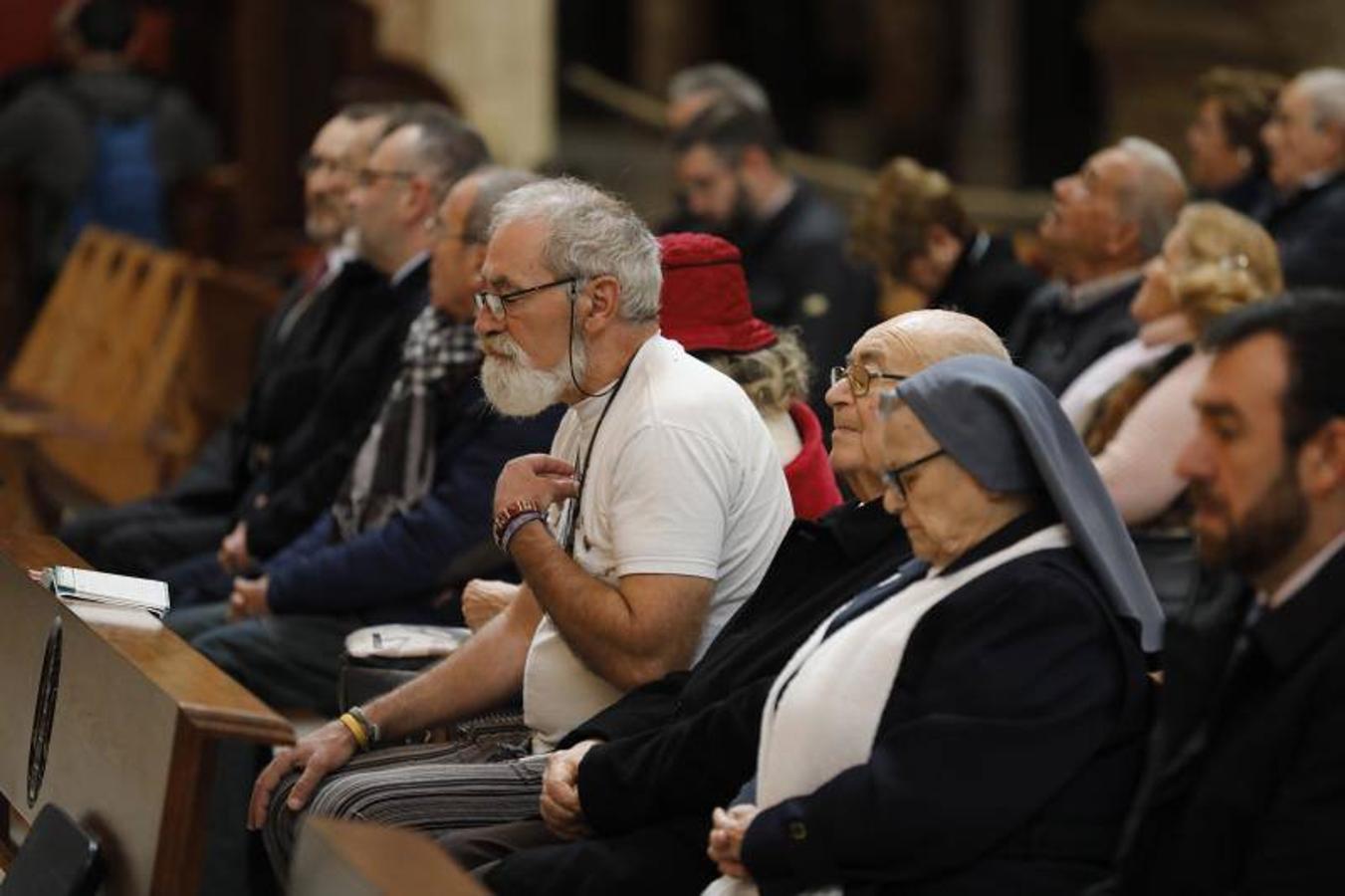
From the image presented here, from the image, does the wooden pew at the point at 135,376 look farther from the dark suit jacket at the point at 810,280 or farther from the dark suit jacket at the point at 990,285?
the dark suit jacket at the point at 990,285

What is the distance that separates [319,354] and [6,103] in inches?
222

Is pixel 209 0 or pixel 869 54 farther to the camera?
pixel 869 54

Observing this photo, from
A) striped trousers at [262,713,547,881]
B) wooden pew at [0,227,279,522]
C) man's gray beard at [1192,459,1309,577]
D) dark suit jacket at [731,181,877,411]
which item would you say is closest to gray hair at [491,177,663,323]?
striped trousers at [262,713,547,881]

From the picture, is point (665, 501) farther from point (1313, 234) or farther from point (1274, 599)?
point (1313, 234)

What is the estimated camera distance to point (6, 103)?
1145cm

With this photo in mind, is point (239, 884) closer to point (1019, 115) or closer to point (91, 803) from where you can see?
point (91, 803)

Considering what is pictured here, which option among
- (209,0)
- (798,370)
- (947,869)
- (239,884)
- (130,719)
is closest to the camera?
(947,869)

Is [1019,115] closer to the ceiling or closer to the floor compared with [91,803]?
closer to the floor

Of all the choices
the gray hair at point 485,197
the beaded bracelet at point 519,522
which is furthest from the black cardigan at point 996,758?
the gray hair at point 485,197

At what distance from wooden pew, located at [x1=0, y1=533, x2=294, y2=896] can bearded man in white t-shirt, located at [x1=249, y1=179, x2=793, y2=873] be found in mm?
404

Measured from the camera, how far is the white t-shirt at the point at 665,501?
12.9ft

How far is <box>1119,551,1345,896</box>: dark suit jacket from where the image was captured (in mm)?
2826

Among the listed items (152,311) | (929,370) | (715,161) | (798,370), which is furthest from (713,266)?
(152,311)

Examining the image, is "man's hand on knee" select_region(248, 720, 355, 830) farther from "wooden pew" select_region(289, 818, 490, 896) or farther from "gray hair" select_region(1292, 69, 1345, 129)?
"gray hair" select_region(1292, 69, 1345, 129)
